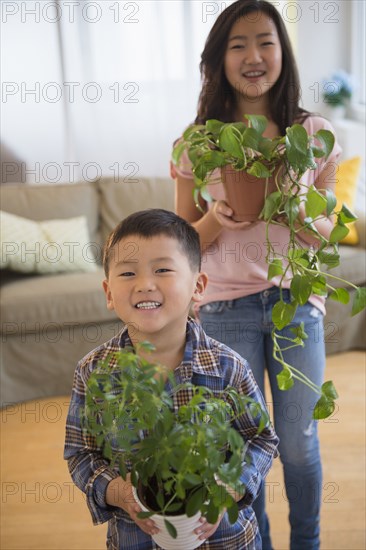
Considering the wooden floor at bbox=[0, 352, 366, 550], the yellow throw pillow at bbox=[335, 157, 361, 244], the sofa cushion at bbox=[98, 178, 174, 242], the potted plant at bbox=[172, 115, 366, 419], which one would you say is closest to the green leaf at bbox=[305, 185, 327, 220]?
the potted plant at bbox=[172, 115, 366, 419]

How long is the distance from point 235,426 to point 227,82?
73 centimetres

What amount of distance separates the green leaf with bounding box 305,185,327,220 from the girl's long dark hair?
1.41ft

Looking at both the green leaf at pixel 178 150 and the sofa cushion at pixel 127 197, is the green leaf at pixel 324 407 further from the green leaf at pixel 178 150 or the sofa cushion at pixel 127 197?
the sofa cushion at pixel 127 197

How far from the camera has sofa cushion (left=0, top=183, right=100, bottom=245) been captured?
3555mm

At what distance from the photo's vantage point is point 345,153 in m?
4.34

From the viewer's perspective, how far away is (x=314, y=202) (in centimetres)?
118

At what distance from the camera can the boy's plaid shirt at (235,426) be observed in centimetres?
123

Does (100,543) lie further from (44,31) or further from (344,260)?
(44,31)

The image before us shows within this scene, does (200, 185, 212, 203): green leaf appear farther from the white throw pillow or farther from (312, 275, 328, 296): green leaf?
the white throw pillow

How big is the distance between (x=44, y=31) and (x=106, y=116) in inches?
23.9

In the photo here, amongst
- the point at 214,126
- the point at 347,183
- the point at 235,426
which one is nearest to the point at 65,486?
the point at 235,426

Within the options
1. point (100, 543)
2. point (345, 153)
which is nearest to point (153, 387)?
point (100, 543)

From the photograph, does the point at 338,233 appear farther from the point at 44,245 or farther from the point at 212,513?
the point at 44,245

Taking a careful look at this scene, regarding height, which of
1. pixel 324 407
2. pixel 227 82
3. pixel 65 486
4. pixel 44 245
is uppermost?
pixel 227 82
